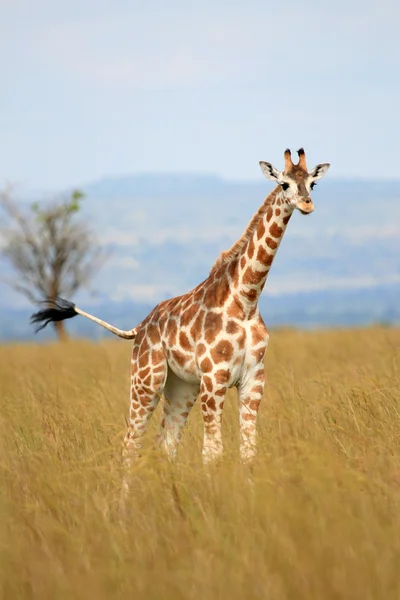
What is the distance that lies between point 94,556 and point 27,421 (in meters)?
4.47

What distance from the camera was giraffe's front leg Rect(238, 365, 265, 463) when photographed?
727cm

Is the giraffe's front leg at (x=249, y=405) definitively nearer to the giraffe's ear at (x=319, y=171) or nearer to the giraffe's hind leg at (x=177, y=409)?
the giraffe's hind leg at (x=177, y=409)

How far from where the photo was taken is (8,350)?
21.2 m

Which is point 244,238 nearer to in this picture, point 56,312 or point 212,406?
point 212,406

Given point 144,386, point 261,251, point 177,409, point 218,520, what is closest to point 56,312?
point 144,386

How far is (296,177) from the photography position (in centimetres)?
711

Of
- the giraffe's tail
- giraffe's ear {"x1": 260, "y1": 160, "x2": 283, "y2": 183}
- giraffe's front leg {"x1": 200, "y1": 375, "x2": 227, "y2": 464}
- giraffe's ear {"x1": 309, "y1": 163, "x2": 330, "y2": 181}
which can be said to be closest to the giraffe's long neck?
giraffe's ear {"x1": 260, "y1": 160, "x2": 283, "y2": 183}

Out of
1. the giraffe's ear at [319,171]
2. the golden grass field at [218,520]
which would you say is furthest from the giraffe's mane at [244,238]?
the golden grass field at [218,520]

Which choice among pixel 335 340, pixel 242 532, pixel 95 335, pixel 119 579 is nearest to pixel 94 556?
pixel 119 579

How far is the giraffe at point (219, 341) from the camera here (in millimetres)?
7254

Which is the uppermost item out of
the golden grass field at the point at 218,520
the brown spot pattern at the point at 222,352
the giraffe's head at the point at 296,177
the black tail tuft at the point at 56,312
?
the giraffe's head at the point at 296,177

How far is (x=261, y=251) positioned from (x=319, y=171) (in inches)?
29.8

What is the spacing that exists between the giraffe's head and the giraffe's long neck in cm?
20

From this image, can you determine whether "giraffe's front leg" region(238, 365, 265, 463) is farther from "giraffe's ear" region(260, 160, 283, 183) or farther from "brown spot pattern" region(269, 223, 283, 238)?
"giraffe's ear" region(260, 160, 283, 183)
